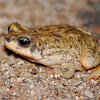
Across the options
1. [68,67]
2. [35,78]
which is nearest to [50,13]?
[68,67]

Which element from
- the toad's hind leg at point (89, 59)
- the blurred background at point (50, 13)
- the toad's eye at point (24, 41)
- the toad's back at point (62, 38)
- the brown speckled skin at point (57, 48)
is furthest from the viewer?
the blurred background at point (50, 13)

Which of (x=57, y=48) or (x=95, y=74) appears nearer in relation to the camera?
(x=57, y=48)

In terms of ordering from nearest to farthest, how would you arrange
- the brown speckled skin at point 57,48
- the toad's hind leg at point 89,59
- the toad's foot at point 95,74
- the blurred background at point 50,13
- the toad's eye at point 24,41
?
the toad's eye at point 24,41 → the brown speckled skin at point 57,48 → the toad's hind leg at point 89,59 → the toad's foot at point 95,74 → the blurred background at point 50,13

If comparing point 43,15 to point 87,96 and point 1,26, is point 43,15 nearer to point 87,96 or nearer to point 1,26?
point 1,26

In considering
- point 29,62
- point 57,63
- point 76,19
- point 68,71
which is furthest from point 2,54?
point 76,19

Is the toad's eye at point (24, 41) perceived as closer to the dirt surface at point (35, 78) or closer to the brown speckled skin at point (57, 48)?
the brown speckled skin at point (57, 48)

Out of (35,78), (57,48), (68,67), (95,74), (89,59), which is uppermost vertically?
(57,48)

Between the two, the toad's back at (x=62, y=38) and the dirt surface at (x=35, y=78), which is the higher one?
the toad's back at (x=62, y=38)

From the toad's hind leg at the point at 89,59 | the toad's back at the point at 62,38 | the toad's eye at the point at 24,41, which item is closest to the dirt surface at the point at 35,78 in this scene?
the toad's hind leg at the point at 89,59

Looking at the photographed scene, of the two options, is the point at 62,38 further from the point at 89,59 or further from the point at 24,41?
the point at 24,41
